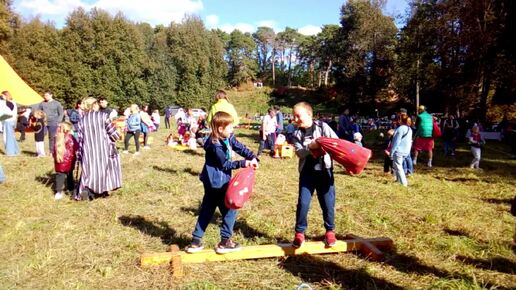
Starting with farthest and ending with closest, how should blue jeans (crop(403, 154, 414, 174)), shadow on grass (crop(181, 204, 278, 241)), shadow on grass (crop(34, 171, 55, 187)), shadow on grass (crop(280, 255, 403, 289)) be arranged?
blue jeans (crop(403, 154, 414, 174)) < shadow on grass (crop(34, 171, 55, 187)) < shadow on grass (crop(181, 204, 278, 241)) < shadow on grass (crop(280, 255, 403, 289))

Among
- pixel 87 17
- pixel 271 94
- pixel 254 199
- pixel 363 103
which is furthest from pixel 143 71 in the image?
pixel 254 199

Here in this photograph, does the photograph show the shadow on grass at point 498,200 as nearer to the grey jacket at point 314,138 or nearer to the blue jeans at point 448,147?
the grey jacket at point 314,138

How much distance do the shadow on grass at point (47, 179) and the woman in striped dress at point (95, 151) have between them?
5.99 ft

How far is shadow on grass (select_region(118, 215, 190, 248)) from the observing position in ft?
18.2

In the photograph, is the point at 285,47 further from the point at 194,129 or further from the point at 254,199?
the point at 254,199

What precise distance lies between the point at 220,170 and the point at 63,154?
4.59m

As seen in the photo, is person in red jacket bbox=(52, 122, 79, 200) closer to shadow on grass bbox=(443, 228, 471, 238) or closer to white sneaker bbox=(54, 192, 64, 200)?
white sneaker bbox=(54, 192, 64, 200)

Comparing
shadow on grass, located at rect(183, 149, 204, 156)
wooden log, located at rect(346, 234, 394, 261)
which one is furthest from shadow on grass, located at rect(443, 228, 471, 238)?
shadow on grass, located at rect(183, 149, 204, 156)

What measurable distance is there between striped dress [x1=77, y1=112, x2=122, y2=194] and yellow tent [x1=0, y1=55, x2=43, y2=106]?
58.7 feet

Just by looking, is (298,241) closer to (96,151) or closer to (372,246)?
(372,246)

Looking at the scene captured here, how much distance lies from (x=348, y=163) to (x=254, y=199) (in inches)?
150

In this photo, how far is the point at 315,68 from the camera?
8275 cm

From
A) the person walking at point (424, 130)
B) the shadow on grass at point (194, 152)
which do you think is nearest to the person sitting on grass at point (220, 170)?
the person walking at point (424, 130)

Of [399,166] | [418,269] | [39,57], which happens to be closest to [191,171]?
[399,166]
